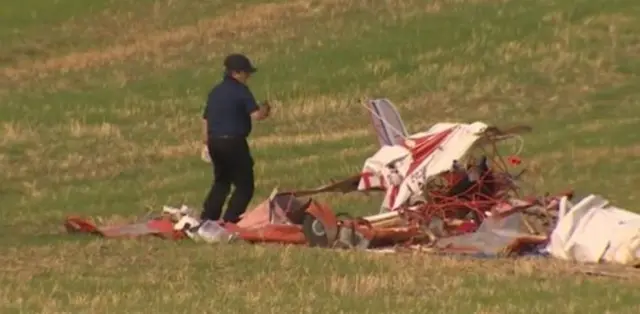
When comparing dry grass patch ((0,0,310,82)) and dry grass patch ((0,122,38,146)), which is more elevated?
dry grass patch ((0,122,38,146))

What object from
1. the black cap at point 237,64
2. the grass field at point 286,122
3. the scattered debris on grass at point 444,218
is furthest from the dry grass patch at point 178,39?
the scattered debris on grass at point 444,218

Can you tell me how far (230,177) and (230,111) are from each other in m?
0.74

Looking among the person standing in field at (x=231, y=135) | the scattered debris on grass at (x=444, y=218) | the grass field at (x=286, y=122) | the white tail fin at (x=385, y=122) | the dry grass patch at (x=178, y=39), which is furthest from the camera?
the dry grass patch at (x=178, y=39)

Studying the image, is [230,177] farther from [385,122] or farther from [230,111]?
[385,122]

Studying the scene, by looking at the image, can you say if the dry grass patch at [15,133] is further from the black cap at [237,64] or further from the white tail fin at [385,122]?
the black cap at [237,64]

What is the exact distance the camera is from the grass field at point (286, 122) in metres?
12.7

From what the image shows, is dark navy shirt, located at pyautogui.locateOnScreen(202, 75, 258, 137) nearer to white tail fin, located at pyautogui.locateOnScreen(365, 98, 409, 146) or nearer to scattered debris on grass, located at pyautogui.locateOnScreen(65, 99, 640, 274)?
scattered debris on grass, located at pyautogui.locateOnScreen(65, 99, 640, 274)

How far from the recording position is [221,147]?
56.9 feet

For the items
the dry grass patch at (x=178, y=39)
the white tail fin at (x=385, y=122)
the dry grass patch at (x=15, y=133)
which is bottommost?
the dry grass patch at (x=178, y=39)

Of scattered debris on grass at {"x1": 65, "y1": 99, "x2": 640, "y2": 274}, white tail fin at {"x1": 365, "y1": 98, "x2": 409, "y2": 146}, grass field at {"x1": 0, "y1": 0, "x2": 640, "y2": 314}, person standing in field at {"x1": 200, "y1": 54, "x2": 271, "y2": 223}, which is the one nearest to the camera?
grass field at {"x1": 0, "y1": 0, "x2": 640, "y2": 314}

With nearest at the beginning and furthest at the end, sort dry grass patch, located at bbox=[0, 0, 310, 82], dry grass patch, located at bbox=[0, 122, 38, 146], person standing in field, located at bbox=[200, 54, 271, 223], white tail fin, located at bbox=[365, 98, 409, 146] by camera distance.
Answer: person standing in field, located at bbox=[200, 54, 271, 223]
white tail fin, located at bbox=[365, 98, 409, 146]
dry grass patch, located at bbox=[0, 122, 38, 146]
dry grass patch, located at bbox=[0, 0, 310, 82]

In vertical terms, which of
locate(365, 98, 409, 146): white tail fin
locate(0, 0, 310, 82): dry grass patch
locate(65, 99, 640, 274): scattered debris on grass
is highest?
locate(365, 98, 409, 146): white tail fin

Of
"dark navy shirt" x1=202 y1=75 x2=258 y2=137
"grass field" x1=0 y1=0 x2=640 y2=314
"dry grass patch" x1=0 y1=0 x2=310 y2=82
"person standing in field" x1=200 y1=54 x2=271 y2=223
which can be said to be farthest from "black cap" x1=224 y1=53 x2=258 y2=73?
"dry grass patch" x1=0 y1=0 x2=310 y2=82

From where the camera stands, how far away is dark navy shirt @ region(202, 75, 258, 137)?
17250 mm
